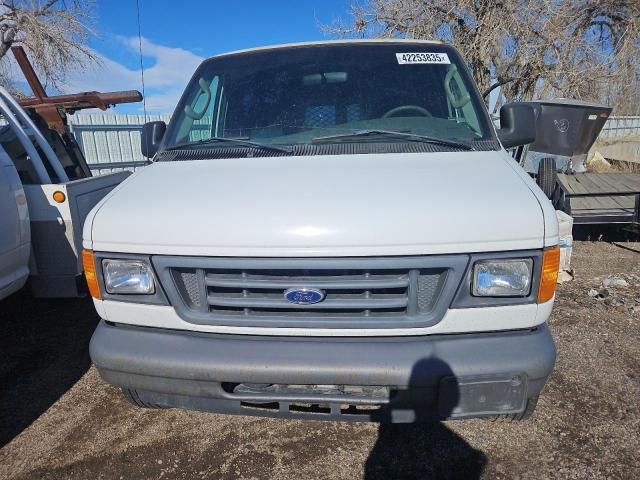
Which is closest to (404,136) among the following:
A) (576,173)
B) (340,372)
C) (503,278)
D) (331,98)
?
(331,98)

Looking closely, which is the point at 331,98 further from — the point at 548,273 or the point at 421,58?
the point at 548,273

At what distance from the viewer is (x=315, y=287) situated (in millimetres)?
2160

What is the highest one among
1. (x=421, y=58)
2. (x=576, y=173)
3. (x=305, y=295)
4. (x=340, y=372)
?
(x=421, y=58)

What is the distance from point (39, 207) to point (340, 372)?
116 inches

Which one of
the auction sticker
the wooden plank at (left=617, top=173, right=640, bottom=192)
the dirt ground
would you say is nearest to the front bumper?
the dirt ground

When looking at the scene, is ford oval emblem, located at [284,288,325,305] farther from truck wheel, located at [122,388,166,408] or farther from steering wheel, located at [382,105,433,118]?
steering wheel, located at [382,105,433,118]

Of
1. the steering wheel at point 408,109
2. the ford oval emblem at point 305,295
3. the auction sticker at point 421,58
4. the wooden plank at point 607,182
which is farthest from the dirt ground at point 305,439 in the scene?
the wooden plank at point 607,182

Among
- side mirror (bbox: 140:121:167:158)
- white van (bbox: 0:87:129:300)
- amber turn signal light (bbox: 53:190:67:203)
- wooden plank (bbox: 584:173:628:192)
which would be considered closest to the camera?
white van (bbox: 0:87:129:300)

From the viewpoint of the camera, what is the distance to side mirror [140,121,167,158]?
3.51m

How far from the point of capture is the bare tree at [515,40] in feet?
39.0

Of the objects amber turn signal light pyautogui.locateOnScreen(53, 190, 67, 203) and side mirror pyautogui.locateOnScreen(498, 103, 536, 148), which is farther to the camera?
amber turn signal light pyautogui.locateOnScreen(53, 190, 67, 203)

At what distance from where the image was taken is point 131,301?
234 cm

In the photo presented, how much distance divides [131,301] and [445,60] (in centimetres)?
261

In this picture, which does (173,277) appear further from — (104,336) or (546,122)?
(546,122)
